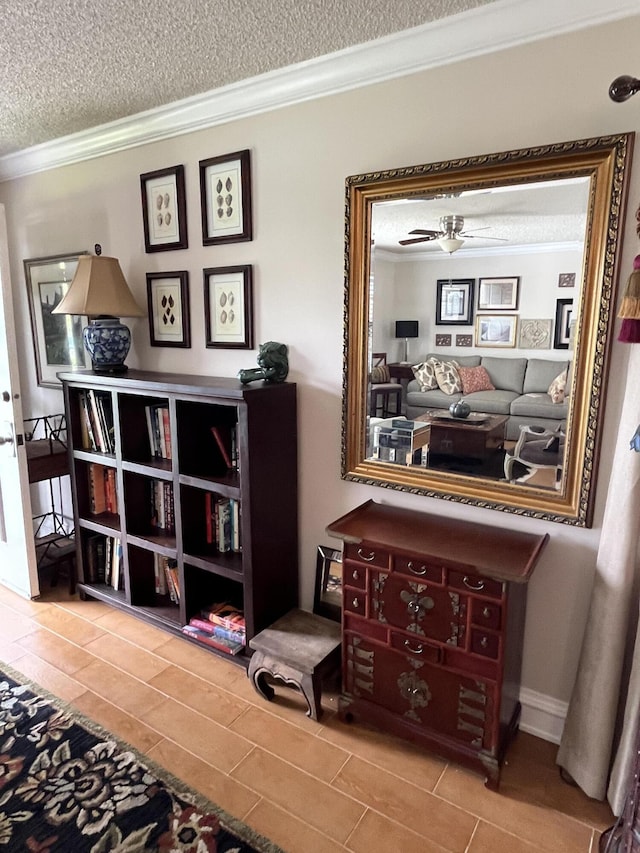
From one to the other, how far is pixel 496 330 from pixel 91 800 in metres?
1.98

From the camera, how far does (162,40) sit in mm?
1798

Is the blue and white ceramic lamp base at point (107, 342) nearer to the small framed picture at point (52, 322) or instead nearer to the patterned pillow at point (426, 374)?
the small framed picture at point (52, 322)

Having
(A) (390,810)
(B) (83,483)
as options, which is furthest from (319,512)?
(B) (83,483)

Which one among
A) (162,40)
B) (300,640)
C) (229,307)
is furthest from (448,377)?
(162,40)

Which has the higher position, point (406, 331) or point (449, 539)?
point (406, 331)

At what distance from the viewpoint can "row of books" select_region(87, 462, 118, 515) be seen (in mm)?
2770

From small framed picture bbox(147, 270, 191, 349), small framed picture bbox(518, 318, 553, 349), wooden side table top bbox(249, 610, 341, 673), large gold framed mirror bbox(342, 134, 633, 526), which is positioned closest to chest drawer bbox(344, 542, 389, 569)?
large gold framed mirror bbox(342, 134, 633, 526)

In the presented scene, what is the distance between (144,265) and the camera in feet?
8.78

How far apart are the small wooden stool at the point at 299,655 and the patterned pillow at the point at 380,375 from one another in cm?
101

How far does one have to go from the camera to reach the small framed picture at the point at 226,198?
2.23m

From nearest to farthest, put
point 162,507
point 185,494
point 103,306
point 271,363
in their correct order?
point 271,363, point 185,494, point 103,306, point 162,507

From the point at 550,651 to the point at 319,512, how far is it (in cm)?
100

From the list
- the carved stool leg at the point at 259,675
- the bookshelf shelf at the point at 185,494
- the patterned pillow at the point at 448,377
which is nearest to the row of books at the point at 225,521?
the bookshelf shelf at the point at 185,494

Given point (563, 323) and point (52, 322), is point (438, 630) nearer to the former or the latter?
point (563, 323)
